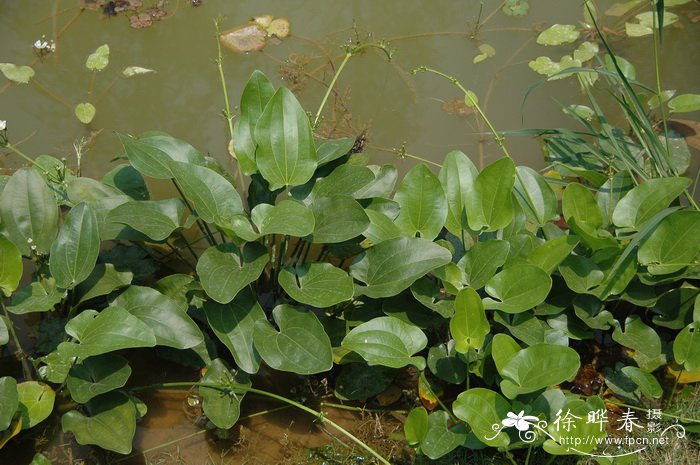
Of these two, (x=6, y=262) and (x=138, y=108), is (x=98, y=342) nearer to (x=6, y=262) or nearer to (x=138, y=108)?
(x=6, y=262)

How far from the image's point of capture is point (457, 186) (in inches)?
92.9

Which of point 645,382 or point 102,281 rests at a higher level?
point 102,281

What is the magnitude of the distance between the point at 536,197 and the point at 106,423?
1597mm

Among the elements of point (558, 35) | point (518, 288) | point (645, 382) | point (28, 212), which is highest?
point (28, 212)

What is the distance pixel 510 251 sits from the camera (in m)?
2.26

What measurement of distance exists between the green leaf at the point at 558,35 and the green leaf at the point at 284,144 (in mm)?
1805

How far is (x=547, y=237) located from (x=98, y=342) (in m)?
1.49

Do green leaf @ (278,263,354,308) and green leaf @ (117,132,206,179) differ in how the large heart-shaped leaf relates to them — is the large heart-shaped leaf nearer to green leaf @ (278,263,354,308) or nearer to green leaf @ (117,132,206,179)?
green leaf @ (117,132,206,179)

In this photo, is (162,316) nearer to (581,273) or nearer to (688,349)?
(581,273)

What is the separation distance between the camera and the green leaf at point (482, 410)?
188 centimetres

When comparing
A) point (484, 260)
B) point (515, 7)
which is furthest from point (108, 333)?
point (515, 7)

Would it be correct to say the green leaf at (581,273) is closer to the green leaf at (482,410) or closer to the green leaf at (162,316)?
the green leaf at (482,410)

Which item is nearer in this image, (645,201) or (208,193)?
(208,193)

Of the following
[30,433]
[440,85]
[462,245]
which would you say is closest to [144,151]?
[30,433]
